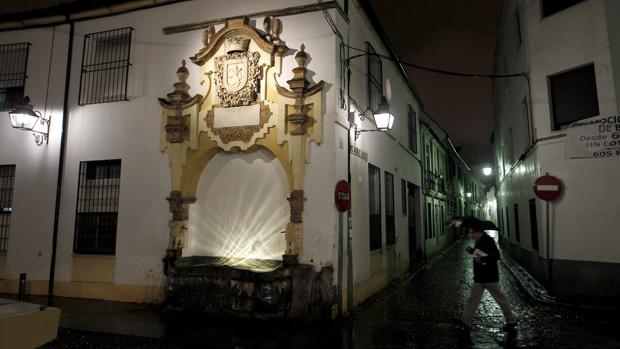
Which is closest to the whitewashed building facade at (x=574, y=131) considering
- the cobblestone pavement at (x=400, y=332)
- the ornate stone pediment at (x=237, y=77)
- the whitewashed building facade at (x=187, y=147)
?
the cobblestone pavement at (x=400, y=332)

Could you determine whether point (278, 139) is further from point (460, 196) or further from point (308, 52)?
point (460, 196)

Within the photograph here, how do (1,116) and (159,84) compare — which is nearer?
(159,84)

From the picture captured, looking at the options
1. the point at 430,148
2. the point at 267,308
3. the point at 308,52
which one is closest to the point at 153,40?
the point at 308,52

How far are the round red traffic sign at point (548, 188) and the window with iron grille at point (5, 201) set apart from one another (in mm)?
13421

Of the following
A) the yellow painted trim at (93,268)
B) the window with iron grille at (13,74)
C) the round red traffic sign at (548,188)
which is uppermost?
the window with iron grille at (13,74)

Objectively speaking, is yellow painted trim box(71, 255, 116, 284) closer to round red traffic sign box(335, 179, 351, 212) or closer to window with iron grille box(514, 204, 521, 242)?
round red traffic sign box(335, 179, 351, 212)

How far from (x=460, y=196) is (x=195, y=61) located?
96.0 feet

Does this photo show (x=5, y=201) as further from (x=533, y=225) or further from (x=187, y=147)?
(x=533, y=225)

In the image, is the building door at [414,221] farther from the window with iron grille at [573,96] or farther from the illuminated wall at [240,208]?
the illuminated wall at [240,208]

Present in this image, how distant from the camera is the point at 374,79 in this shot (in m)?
10.9

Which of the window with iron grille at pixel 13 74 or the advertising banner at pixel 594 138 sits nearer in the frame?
the advertising banner at pixel 594 138

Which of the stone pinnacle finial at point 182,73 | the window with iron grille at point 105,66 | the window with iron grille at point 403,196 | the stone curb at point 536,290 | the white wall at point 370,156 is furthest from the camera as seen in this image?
the window with iron grille at point 403,196

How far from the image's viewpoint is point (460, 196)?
32625 millimetres

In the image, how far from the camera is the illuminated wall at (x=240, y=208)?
809cm
